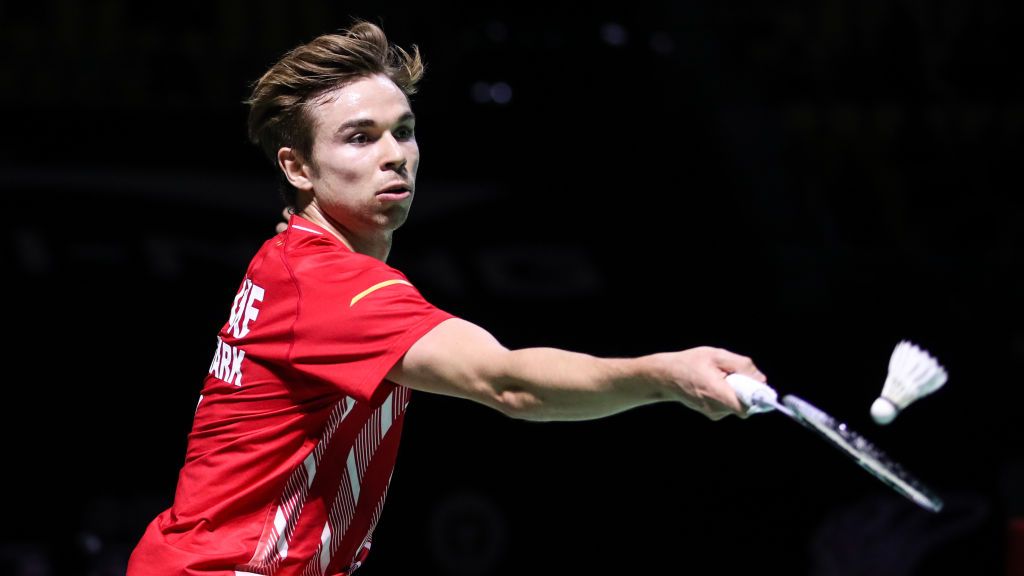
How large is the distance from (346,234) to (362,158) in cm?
19

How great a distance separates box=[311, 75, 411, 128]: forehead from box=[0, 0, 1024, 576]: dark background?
3592 millimetres

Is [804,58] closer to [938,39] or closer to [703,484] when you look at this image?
[938,39]

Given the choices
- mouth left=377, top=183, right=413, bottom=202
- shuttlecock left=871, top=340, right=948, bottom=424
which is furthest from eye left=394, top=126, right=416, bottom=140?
shuttlecock left=871, top=340, right=948, bottom=424

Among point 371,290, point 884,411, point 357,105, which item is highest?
point 357,105

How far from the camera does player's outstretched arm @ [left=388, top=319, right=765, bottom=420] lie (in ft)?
6.79

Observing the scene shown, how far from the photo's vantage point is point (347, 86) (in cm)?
289

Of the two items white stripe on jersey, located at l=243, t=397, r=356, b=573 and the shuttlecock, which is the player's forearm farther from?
white stripe on jersey, located at l=243, t=397, r=356, b=573

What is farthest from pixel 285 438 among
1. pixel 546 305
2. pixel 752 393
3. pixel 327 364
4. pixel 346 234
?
pixel 546 305

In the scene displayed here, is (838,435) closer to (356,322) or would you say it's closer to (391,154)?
(356,322)

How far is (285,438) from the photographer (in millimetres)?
2691

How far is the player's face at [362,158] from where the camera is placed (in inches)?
111

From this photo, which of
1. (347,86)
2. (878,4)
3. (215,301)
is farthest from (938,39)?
(347,86)

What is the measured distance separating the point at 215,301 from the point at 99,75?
170 cm

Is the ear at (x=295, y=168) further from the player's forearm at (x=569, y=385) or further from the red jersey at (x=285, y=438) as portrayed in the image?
the player's forearm at (x=569, y=385)
